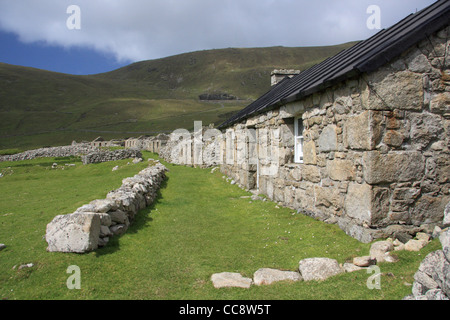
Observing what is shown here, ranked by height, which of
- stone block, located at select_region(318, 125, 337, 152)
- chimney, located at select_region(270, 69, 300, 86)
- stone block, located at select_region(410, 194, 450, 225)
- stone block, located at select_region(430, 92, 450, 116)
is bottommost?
stone block, located at select_region(410, 194, 450, 225)

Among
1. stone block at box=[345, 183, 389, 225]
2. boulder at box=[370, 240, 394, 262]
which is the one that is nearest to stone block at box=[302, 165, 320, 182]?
stone block at box=[345, 183, 389, 225]

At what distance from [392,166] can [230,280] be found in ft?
12.3

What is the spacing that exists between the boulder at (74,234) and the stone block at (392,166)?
5.27 metres

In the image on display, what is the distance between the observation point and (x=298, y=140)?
360 inches

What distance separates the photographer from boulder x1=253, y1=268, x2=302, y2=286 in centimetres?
455

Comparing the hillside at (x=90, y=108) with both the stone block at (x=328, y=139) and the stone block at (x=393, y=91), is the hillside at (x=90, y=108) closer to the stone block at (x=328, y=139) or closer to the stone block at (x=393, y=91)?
the stone block at (x=328, y=139)

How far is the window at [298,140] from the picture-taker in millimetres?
9023

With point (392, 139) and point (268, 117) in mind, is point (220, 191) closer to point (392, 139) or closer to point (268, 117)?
point (268, 117)

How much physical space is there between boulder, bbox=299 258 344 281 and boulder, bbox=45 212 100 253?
374cm

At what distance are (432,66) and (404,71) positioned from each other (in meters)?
0.66

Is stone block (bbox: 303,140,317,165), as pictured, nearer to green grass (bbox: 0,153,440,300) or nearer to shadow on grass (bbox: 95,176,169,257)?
green grass (bbox: 0,153,440,300)

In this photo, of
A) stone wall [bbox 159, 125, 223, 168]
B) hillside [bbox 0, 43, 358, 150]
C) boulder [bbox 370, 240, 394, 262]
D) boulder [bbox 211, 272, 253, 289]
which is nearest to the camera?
boulder [bbox 211, 272, 253, 289]
